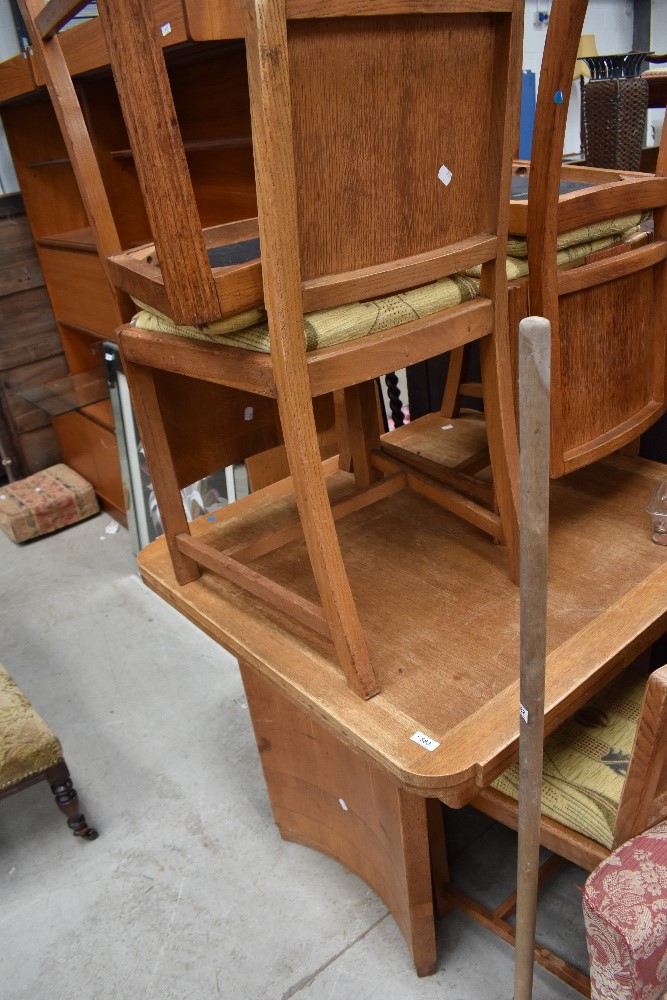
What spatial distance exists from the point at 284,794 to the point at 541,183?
3.86ft

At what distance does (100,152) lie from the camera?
2471 millimetres

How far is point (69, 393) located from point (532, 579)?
2.54 metres

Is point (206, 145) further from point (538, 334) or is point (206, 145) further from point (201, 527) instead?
point (538, 334)

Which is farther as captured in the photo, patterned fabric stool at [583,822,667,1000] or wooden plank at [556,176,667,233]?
wooden plank at [556,176,667,233]

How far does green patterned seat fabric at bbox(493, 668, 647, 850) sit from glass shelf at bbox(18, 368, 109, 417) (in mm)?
2119

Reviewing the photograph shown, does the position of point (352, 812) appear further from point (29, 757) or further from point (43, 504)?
point (43, 504)

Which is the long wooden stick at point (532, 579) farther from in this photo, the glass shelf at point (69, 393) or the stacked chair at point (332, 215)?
the glass shelf at point (69, 393)

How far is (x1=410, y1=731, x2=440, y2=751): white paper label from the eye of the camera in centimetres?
86

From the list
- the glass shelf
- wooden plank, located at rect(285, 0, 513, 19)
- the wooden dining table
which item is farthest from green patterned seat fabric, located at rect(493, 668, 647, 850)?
the glass shelf

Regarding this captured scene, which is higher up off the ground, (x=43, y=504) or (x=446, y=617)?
(x=446, y=617)

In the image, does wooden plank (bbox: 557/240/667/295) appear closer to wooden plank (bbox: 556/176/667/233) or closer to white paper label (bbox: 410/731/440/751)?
wooden plank (bbox: 556/176/667/233)

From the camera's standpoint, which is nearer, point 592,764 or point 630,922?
point 630,922

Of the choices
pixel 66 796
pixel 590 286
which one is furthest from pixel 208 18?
pixel 66 796

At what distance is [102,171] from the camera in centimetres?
246
